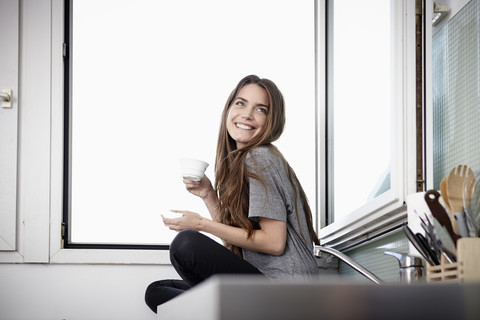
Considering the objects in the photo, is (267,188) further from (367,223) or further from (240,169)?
(367,223)

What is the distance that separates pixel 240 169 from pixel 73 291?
95 cm

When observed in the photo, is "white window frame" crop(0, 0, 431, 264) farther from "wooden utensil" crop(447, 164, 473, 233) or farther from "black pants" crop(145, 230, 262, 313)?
"wooden utensil" crop(447, 164, 473, 233)

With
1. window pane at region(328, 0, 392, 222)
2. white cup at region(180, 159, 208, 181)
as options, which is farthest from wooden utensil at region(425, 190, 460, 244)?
white cup at region(180, 159, 208, 181)

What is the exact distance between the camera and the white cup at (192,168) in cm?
197

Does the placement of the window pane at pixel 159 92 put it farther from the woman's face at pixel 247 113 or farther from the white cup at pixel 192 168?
the white cup at pixel 192 168

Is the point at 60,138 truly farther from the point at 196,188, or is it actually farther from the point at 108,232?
the point at 196,188

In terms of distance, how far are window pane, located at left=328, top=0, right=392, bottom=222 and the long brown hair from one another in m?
0.24

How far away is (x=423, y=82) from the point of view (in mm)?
1500

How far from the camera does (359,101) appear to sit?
213 centimetres

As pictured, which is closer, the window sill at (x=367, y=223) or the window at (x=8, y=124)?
the window sill at (x=367, y=223)

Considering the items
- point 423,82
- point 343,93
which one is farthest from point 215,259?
point 343,93

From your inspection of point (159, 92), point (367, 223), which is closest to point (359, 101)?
point (367, 223)

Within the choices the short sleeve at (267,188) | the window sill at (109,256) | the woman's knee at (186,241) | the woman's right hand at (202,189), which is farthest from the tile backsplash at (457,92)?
the window sill at (109,256)

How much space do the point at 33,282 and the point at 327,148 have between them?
120 cm
